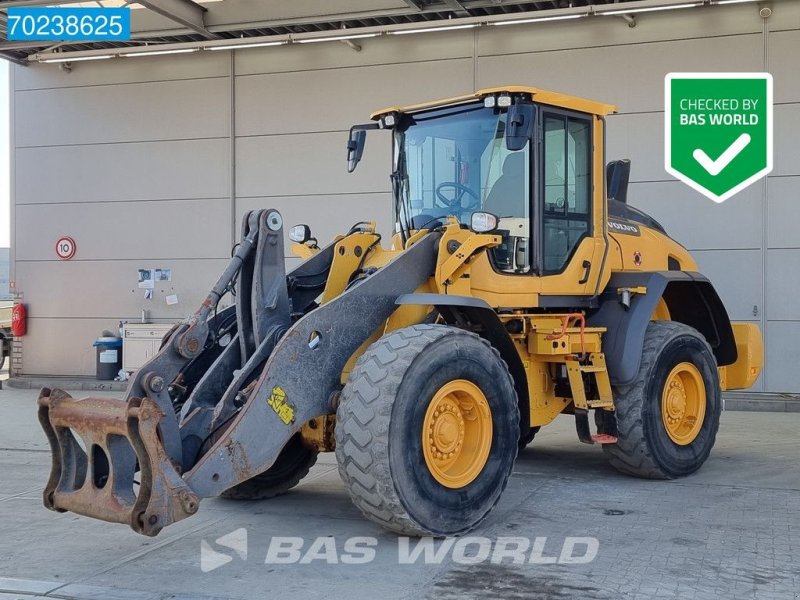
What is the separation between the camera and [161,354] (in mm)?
5629

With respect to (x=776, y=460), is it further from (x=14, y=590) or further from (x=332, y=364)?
(x=14, y=590)

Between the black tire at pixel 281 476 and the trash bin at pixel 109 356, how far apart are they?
846 centimetres

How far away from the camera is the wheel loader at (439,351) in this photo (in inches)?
211

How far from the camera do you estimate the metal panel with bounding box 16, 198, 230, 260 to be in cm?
1504

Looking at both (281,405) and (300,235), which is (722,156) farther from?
(281,405)

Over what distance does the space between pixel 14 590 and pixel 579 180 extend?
4.74 m

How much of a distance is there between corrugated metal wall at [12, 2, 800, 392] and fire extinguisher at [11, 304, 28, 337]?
6.3 inches

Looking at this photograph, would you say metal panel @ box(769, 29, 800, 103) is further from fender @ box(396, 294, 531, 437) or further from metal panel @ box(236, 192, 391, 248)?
fender @ box(396, 294, 531, 437)

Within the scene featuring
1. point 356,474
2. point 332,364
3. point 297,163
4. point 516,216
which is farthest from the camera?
point 297,163

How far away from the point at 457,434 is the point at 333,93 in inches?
370

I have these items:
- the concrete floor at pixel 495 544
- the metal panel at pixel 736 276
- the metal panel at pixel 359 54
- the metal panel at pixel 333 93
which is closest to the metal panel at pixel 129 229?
the metal panel at pixel 333 93

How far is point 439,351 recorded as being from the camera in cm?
572

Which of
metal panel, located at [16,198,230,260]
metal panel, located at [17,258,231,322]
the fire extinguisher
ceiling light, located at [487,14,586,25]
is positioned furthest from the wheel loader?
the fire extinguisher

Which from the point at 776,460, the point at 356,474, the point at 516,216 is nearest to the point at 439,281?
the point at 516,216
